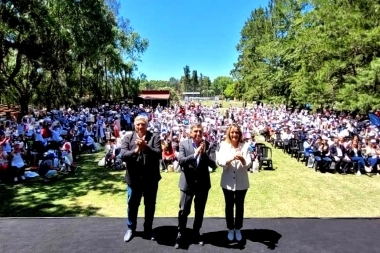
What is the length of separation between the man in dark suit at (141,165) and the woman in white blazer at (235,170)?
33.2 inches

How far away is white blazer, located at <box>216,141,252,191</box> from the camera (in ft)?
13.5

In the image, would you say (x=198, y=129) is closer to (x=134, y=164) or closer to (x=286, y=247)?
(x=134, y=164)

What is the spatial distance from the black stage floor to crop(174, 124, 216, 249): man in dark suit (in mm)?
437

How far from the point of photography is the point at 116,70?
1539 inches

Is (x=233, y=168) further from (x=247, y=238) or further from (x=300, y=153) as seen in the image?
(x=300, y=153)

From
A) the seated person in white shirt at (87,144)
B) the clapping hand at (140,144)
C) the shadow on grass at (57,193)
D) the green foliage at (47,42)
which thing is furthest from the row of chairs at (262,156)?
the green foliage at (47,42)

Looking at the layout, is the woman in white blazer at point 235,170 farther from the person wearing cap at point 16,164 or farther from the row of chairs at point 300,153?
the row of chairs at point 300,153

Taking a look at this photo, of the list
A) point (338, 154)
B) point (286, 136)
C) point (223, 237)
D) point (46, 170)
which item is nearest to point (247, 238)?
point (223, 237)

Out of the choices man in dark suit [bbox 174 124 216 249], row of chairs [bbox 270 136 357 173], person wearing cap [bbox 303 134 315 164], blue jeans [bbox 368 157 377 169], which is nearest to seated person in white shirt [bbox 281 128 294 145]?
row of chairs [bbox 270 136 357 173]

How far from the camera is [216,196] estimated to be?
325 inches

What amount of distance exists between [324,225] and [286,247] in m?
1.03

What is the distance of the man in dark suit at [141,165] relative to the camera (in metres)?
4.05

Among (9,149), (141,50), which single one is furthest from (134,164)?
(141,50)

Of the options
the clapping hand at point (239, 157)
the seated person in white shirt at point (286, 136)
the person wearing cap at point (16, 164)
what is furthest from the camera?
the seated person in white shirt at point (286, 136)
